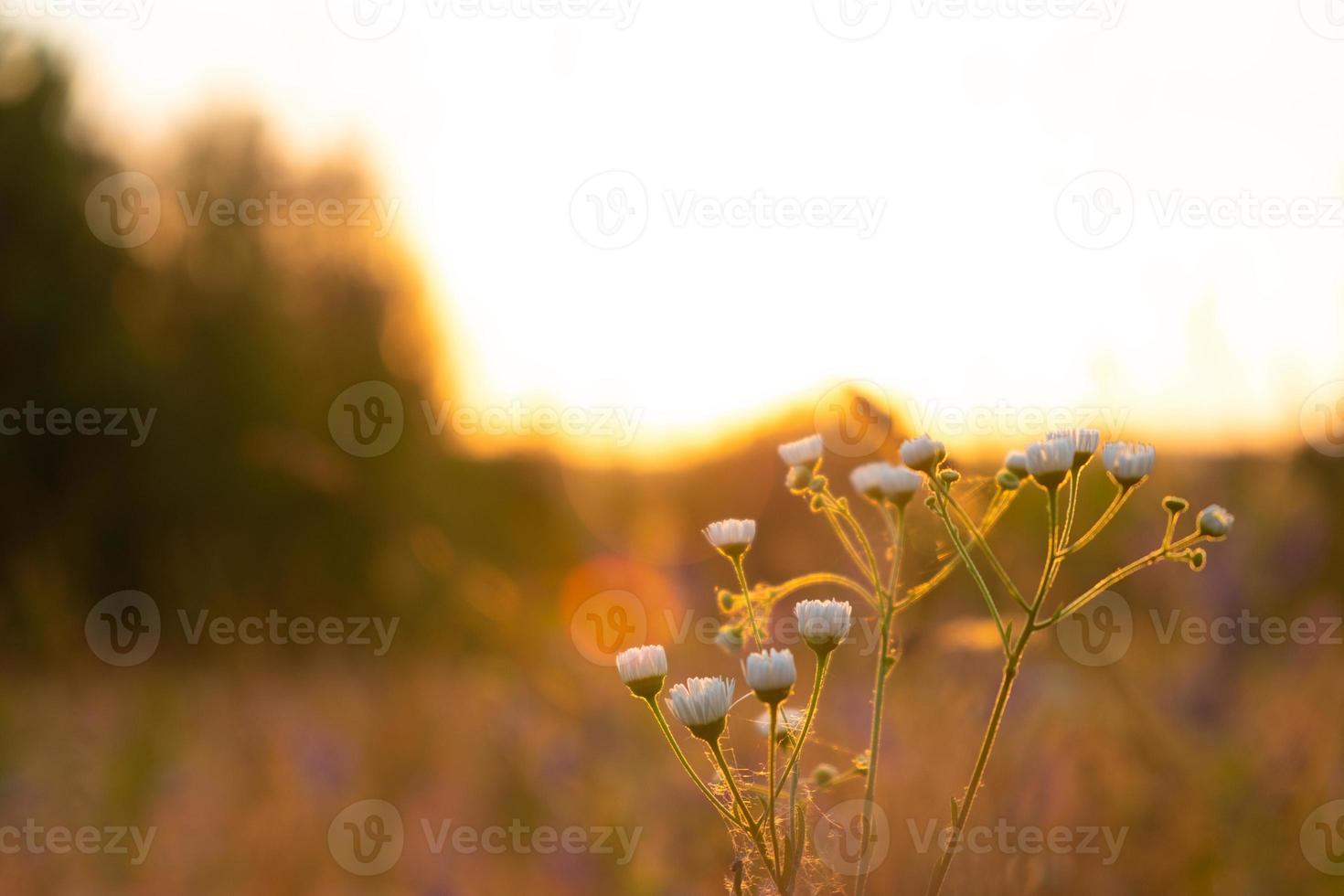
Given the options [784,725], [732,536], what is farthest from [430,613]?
[784,725]

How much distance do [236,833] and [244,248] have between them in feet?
35.0

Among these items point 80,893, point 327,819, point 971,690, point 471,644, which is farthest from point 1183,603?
point 471,644

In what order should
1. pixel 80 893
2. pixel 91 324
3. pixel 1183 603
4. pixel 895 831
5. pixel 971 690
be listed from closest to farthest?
pixel 895 831, pixel 971 690, pixel 80 893, pixel 1183 603, pixel 91 324

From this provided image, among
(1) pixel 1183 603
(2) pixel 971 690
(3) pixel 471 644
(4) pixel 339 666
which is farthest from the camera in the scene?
(3) pixel 471 644

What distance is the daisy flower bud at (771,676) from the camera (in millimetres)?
1022

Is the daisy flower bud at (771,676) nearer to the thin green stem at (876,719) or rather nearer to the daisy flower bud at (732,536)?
the thin green stem at (876,719)

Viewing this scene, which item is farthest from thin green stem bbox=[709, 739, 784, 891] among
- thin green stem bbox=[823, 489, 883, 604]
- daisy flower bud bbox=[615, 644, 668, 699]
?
thin green stem bbox=[823, 489, 883, 604]

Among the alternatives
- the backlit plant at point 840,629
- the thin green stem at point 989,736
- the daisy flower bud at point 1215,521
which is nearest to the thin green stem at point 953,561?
the backlit plant at point 840,629

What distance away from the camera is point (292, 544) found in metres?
13.0

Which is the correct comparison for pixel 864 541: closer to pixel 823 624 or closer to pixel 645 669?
pixel 823 624

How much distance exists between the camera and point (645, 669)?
3.79ft

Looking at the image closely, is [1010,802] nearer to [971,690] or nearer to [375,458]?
[971,690]

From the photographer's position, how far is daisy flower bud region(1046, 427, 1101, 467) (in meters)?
1.17

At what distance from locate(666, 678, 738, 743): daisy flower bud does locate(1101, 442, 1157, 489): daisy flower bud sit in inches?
20.2
